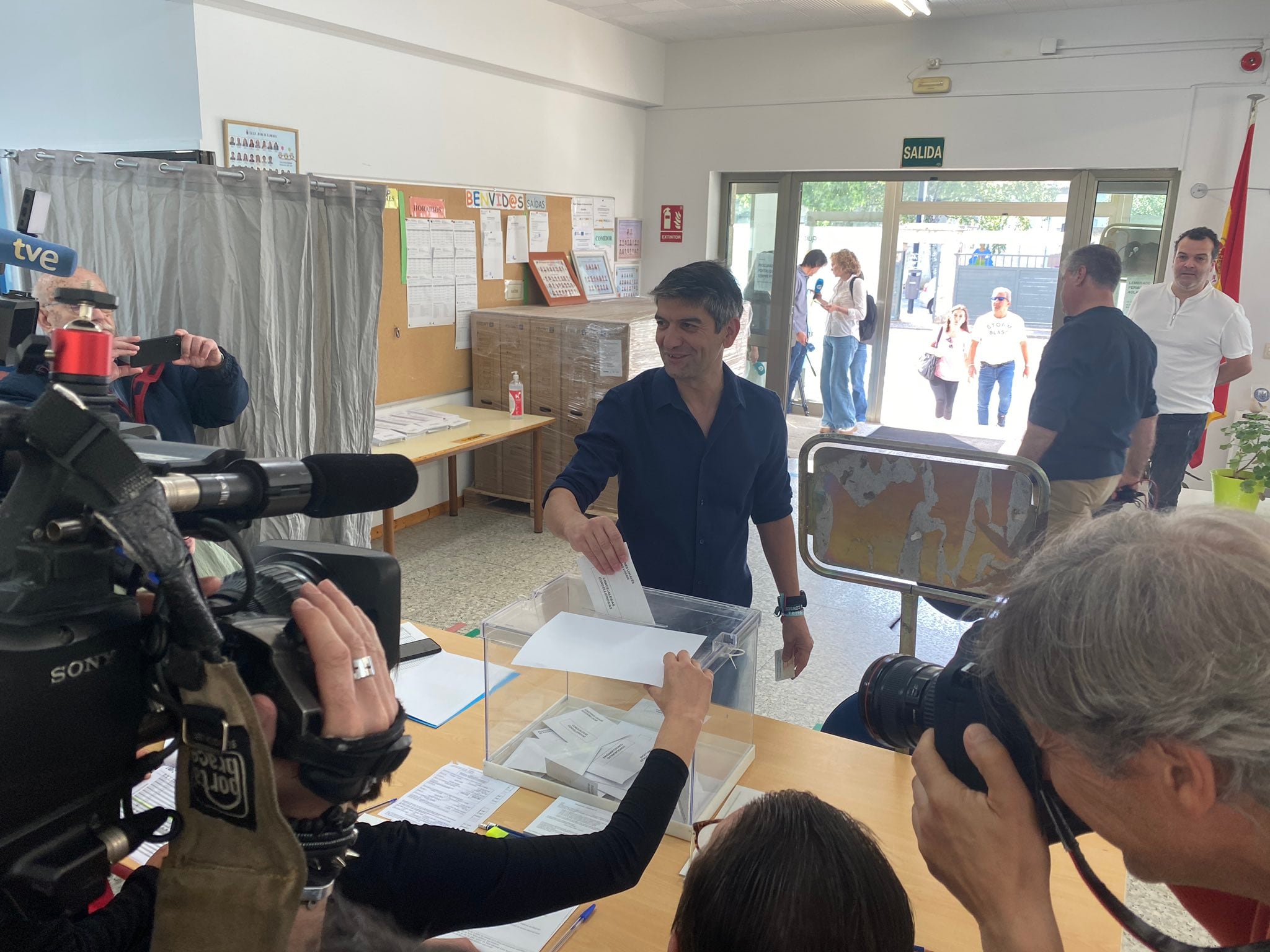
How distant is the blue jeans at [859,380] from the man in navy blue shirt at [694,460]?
510 centimetres

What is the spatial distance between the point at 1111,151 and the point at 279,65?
477 cm

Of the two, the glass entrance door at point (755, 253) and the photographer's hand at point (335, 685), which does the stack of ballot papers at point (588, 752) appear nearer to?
the photographer's hand at point (335, 685)

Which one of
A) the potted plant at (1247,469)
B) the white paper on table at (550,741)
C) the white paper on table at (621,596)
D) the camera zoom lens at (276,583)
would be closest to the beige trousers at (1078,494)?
the potted plant at (1247,469)

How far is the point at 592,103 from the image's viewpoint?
20.1 ft

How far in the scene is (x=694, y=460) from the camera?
6.83 feet

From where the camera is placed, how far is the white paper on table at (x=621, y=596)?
1522 millimetres

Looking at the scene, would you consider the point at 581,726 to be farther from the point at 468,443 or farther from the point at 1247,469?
the point at 1247,469

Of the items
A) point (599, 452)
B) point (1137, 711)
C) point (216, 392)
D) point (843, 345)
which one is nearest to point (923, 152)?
point (843, 345)

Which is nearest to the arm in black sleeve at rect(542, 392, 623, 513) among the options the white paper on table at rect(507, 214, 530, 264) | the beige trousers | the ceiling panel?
the beige trousers

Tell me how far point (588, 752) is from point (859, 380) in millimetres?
6104

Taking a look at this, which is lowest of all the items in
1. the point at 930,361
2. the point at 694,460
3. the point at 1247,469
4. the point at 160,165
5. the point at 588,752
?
the point at 1247,469

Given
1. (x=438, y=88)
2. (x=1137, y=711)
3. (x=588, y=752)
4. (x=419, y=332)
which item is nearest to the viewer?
(x=1137, y=711)

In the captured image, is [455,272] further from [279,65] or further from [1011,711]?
[1011,711]

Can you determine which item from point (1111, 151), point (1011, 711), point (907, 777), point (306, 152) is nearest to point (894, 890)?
point (1011, 711)
